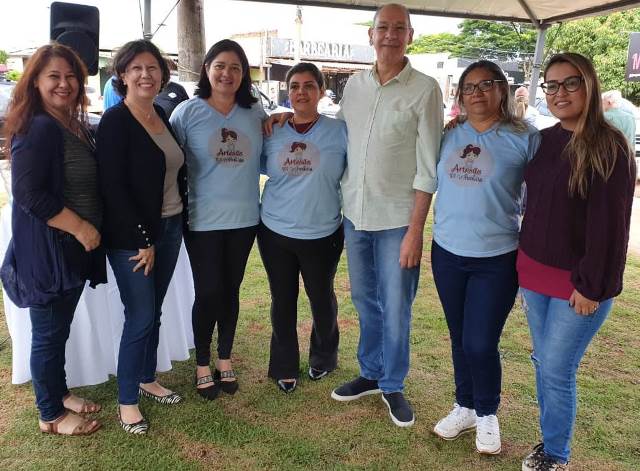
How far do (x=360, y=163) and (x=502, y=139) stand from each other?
2.17 feet

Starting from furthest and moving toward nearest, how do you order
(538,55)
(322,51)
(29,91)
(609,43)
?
(322,51) < (609,43) < (538,55) < (29,91)

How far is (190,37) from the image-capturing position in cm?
564

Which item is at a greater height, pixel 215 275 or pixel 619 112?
pixel 619 112

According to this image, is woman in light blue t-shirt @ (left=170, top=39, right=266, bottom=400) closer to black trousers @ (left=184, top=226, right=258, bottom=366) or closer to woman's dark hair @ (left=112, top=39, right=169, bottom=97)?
black trousers @ (left=184, top=226, right=258, bottom=366)

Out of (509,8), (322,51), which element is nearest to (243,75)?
(509,8)

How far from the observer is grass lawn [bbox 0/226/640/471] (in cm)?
240

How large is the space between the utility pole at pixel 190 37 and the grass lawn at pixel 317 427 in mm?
3421

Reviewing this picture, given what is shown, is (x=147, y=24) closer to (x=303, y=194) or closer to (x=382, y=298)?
(x=303, y=194)

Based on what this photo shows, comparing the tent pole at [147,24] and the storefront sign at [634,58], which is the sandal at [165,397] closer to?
the tent pole at [147,24]

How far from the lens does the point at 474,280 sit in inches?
89.3

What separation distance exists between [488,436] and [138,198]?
193 cm

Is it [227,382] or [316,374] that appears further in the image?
[316,374]

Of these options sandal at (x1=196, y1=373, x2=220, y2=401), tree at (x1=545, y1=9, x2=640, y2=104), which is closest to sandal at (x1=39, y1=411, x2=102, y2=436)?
sandal at (x1=196, y1=373, x2=220, y2=401)

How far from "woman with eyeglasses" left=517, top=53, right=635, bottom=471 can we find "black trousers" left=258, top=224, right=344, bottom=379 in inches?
39.4
